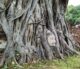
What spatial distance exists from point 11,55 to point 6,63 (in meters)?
0.23

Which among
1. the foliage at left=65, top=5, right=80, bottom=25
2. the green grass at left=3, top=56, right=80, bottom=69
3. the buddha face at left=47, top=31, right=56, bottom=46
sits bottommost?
the green grass at left=3, top=56, right=80, bottom=69

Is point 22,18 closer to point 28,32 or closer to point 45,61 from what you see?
point 28,32

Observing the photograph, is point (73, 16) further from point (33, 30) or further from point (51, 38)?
point (33, 30)

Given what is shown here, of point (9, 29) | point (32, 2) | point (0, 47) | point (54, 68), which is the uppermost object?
point (32, 2)

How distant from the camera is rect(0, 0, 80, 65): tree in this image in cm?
622

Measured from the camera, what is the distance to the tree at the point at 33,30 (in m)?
6.22

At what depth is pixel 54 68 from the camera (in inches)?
242

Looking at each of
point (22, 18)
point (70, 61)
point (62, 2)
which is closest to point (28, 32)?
point (22, 18)

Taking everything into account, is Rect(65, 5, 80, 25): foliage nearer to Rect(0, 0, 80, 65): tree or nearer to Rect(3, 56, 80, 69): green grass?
Rect(0, 0, 80, 65): tree

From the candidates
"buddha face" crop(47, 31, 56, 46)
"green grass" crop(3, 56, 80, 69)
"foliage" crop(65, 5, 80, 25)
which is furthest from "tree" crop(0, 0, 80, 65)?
"foliage" crop(65, 5, 80, 25)

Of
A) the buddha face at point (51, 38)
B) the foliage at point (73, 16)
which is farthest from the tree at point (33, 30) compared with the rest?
the foliage at point (73, 16)

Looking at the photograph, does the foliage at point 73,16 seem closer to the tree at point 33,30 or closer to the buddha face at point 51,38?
the tree at point 33,30

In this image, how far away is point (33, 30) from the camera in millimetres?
6902

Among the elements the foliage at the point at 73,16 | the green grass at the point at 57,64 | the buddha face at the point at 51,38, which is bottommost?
the green grass at the point at 57,64
